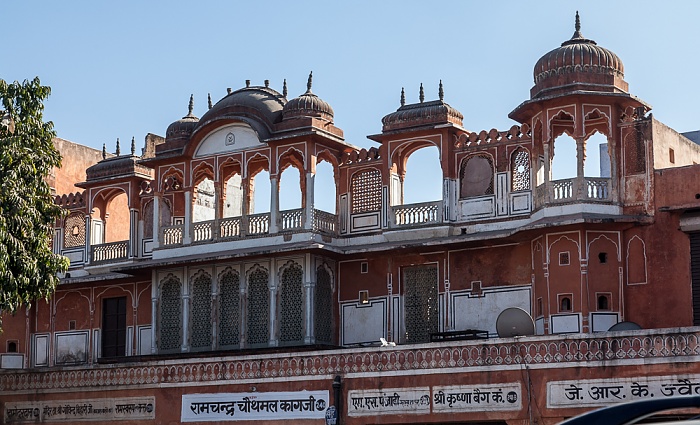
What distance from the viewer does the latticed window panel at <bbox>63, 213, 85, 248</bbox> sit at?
A: 101ft

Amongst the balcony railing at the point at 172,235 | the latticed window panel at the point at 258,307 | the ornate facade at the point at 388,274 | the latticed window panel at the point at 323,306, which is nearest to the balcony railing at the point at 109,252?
the ornate facade at the point at 388,274

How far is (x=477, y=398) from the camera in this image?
772 inches

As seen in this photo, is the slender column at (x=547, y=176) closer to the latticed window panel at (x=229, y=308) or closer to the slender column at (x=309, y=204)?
the slender column at (x=309, y=204)

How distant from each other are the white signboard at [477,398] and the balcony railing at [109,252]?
38.8ft

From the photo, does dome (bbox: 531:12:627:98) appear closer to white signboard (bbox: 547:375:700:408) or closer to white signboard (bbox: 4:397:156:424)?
white signboard (bbox: 547:375:700:408)

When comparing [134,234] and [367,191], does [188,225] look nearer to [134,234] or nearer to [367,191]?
[134,234]

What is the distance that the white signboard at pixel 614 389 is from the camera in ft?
57.8

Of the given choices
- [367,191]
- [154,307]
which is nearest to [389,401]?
[367,191]

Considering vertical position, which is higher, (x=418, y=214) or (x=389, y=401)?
(x=418, y=214)

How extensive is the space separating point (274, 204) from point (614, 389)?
1003 cm

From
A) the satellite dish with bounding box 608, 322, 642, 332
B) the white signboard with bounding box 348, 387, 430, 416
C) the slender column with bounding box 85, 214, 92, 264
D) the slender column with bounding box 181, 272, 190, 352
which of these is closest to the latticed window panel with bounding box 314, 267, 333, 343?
the slender column with bounding box 181, 272, 190, 352

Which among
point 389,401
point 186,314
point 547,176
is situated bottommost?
point 389,401

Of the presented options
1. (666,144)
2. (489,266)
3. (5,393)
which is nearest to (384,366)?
(489,266)

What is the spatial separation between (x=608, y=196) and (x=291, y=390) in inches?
288
